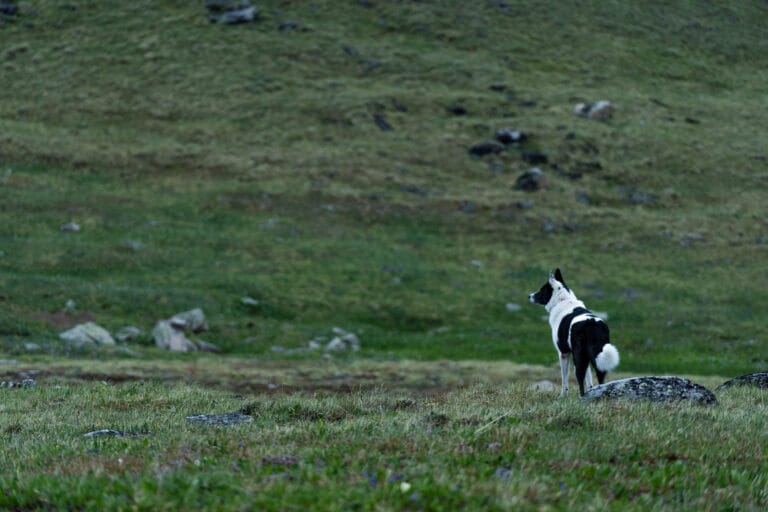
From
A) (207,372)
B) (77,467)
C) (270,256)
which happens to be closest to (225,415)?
(77,467)

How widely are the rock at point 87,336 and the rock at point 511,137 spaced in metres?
38.6

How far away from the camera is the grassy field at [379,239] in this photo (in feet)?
22.7

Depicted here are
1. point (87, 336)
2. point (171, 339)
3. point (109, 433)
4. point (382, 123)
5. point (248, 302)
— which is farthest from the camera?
point (382, 123)

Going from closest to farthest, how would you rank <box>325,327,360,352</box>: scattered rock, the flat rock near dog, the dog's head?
the flat rock near dog → the dog's head → <box>325,327,360,352</box>: scattered rock

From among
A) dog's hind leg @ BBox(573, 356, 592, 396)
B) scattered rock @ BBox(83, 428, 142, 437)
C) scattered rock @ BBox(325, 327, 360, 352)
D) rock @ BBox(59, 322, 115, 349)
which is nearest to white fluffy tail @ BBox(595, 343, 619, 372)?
dog's hind leg @ BBox(573, 356, 592, 396)

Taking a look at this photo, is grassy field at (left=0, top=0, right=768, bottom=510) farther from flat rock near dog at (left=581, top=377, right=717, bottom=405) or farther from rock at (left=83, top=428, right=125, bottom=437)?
flat rock near dog at (left=581, top=377, right=717, bottom=405)

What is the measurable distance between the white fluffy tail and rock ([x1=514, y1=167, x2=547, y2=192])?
4239 cm

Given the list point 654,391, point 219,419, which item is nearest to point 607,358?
point 654,391

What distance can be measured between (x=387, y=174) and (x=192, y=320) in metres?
25.7

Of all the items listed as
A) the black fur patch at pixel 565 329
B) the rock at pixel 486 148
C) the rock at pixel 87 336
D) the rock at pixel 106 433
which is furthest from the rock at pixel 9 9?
the rock at pixel 106 433

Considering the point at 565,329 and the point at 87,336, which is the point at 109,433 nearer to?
the point at 565,329

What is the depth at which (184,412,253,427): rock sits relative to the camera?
33.0 ft

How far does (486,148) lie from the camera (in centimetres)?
5994

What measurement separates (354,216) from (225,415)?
123 feet
